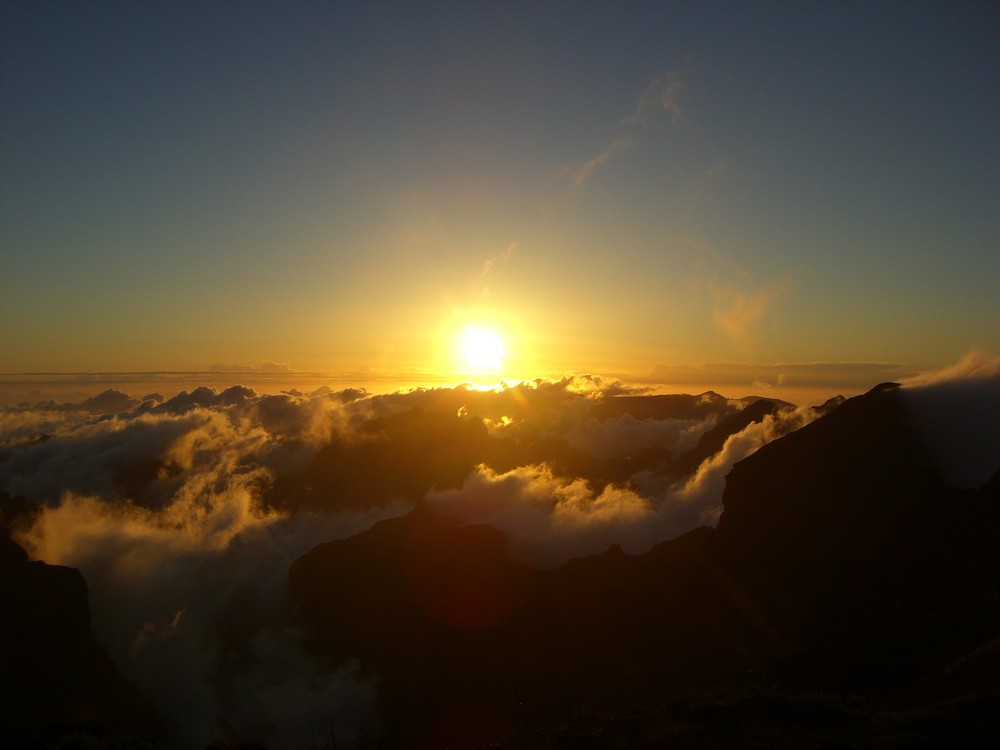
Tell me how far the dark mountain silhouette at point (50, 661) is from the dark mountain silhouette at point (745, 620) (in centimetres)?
5209

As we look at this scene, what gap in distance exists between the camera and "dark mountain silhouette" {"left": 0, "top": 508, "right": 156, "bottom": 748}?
471 feet

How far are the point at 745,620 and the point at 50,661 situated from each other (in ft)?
512

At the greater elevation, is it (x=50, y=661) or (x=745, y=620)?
(x=745, y=620)

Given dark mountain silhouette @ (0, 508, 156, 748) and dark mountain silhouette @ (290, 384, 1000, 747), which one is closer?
dark mountain silhouette @ (290, 384, 1000, 747)

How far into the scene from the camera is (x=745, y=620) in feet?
385

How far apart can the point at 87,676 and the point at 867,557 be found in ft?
557

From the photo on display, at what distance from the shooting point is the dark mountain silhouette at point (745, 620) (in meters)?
39.1

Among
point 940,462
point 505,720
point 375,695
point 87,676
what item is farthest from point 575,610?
point 87,676

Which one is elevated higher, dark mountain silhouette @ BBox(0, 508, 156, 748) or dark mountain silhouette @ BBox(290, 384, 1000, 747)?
dark mountain silhouette @ BBox(290, 384, 1000, 747)

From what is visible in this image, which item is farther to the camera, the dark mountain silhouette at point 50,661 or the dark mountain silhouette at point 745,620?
the dark mountain silhouette at point 50,661

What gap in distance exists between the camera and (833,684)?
58906 mm

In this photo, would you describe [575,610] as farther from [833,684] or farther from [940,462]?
[833,684]

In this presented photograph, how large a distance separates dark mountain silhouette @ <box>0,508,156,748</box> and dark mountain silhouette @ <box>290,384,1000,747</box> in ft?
171

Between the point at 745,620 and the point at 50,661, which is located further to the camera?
the point at 50,661
